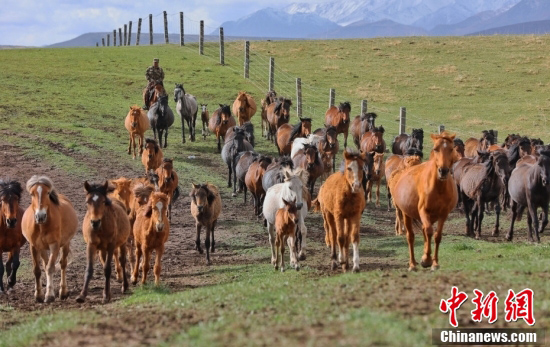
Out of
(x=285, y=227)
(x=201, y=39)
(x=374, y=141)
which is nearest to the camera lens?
(x=285, y=227)

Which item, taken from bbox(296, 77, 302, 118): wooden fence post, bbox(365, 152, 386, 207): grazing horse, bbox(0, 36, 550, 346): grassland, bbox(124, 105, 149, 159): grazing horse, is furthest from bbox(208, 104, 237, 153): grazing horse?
bbox(296, 77, 302, 118): wooden fence post

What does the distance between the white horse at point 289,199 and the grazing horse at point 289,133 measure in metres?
9.98

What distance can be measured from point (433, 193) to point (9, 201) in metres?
7.25

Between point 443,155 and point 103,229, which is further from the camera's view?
point 103,229

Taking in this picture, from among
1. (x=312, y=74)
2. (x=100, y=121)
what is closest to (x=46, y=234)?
(x=100, y=121)

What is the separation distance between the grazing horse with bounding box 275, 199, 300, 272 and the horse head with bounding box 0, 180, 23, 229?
4.71 m

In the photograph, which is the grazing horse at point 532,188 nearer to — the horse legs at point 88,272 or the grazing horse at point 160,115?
the horse legs at point 88,272

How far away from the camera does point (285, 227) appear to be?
47.5 feet

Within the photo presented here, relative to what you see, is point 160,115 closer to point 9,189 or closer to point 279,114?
point 279,114

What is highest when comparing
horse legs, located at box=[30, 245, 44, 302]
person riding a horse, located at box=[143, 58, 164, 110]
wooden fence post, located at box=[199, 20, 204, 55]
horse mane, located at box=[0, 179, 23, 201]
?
wooden fence post, located at box=[199, 20, 204, 55]

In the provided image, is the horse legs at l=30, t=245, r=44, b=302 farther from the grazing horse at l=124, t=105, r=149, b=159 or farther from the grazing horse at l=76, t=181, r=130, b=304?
the grazing horse at l=124, t=105, r=149, b=159

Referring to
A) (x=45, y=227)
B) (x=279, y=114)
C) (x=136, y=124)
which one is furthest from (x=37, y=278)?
(x=279, y=114)

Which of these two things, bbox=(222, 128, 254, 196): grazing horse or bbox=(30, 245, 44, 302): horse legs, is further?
bbox=(222, 128, 254, 196): grazing horse

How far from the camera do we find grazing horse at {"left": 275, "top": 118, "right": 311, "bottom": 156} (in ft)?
85.4
